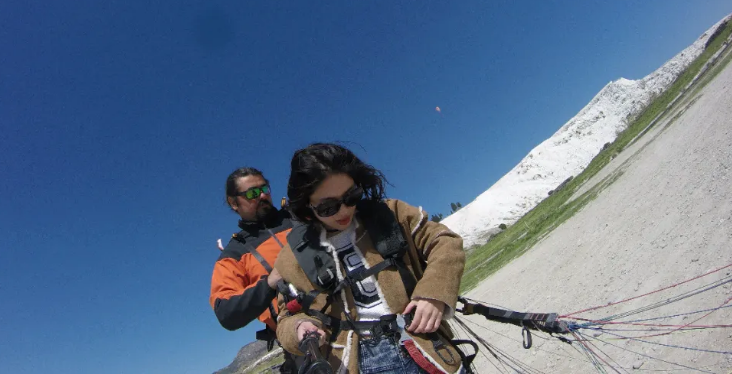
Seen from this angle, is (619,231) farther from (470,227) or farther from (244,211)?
(470,227)

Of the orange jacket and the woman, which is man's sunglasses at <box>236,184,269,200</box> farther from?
the woman

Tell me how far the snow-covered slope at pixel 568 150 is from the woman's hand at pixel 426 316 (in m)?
107

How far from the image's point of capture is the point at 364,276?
8.51 feet

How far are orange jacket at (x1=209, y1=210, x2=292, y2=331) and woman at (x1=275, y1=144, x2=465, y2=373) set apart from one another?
396mm

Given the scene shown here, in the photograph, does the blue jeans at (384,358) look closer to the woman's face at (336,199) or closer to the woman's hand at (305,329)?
the woman's hand at (305,329)

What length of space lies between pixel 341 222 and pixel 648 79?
175 meters

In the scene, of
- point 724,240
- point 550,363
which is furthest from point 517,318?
point 724,240

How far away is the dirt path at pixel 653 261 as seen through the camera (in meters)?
5.39

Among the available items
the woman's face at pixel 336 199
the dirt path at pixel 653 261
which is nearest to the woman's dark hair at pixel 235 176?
the woman's face at pixel 336 199

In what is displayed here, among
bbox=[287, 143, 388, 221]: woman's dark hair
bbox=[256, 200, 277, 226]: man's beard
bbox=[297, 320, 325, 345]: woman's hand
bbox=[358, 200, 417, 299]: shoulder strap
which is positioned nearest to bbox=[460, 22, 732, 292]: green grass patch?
bbox=[256, 200, 277, 226]: man's beard

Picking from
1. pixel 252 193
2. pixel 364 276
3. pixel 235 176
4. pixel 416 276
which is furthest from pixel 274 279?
pixel 235 176

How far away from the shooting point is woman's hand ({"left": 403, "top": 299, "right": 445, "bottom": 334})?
2373mm

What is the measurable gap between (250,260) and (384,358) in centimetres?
176

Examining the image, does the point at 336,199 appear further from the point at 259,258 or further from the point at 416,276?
the point at 259,258
